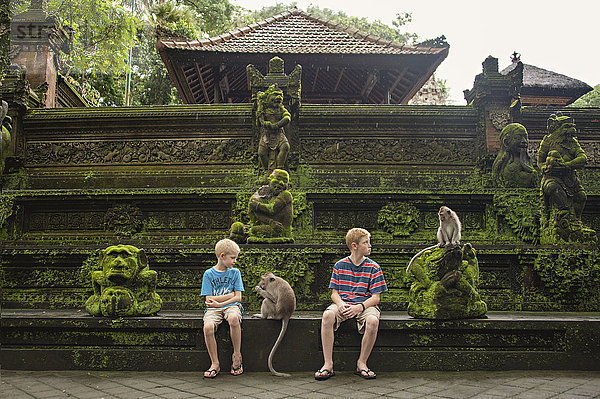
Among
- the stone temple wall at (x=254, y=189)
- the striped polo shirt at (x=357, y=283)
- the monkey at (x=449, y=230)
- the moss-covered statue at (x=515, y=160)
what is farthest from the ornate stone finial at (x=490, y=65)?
the striped polo shirt at (x=357, y=283)

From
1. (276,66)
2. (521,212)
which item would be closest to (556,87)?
(521,212)

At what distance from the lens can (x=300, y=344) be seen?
407cm

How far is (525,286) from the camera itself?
19.4 ft

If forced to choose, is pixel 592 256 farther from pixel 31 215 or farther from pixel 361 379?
pixel 31 215

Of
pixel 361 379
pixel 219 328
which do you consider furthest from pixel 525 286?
pixel 219 328

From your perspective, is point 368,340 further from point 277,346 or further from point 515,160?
point 515,160

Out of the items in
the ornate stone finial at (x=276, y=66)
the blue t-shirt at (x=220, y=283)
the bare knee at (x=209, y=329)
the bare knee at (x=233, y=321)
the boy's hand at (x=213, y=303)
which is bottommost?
the bare knee at (x=209, y=329)

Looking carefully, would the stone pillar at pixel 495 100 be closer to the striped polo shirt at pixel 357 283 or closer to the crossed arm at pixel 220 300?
the striped polo shirt at pixel 357 283

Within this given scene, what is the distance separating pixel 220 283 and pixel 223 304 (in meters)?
0.19

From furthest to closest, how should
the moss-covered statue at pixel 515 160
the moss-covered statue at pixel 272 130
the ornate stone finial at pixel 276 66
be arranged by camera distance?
the ornate stone finial at pixel 276 66
the moss-covered statue at pixel 272 130
the moss-covered statue at pixel 515 160

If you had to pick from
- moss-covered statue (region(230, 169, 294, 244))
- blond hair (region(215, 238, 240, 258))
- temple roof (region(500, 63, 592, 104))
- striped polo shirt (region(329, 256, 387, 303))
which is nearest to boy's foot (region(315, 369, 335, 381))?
striped polo shirt (region(329, 256, 387, 303))

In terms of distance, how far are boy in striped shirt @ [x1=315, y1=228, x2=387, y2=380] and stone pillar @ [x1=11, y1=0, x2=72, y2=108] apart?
8264mm

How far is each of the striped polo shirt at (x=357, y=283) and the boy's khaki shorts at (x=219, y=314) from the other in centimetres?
89

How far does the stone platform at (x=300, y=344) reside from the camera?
406 centimetres
